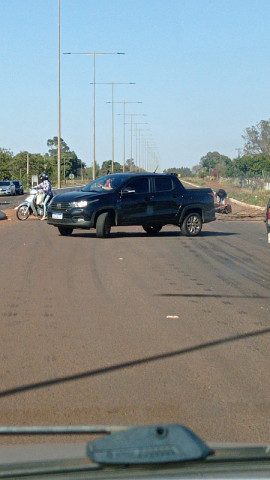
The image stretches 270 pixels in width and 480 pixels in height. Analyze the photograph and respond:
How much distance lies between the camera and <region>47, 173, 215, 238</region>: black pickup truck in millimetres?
20156

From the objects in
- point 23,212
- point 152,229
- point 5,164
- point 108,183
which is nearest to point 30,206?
point 23,212

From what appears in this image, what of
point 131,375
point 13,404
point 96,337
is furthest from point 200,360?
point 13,404

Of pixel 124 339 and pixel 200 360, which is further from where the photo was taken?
pixel 124 339

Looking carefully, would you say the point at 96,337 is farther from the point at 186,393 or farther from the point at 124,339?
the point at 186,393

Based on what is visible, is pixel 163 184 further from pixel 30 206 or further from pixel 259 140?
pixel 259 140

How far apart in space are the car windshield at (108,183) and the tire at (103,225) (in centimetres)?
103

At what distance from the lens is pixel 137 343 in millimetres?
7391

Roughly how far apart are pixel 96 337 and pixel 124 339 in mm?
295

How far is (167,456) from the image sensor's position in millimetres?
2123

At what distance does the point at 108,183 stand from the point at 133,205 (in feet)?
3.28

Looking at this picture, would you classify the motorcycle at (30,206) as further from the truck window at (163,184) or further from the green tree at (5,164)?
the green tree at (5,164)

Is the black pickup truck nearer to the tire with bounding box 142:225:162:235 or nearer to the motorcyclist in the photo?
the tire with bounding box 142:225:162:235

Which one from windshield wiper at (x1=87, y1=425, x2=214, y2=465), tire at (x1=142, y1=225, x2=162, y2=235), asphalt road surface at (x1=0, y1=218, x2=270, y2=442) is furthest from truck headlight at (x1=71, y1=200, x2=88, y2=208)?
windshield wiper at (x1=87, y1=425, x2=214, y2=465)

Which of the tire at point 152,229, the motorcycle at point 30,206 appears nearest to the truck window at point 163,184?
the tire at point 152,229
